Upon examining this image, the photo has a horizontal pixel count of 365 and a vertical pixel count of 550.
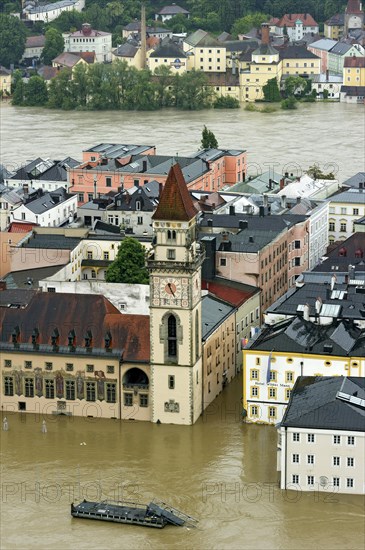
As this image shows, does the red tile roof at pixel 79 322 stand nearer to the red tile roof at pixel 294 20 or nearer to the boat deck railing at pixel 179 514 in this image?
the boat deck railing at pixel 179 514

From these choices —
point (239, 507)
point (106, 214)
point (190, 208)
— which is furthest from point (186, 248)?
point (106, 214)

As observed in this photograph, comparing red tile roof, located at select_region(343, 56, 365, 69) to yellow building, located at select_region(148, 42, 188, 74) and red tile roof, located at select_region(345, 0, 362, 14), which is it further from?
red tile roof, located at select_region(345, 0, 362, 14)

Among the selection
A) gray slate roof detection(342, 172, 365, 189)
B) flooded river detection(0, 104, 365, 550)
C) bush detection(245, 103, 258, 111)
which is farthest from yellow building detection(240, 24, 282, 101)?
flooded river detection(0, 104, 365, 550)

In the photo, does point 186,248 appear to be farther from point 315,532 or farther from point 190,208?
point 315,532

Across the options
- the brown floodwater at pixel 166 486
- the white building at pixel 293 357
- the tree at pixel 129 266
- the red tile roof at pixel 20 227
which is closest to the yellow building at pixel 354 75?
the red tile roof at pixel 20 227

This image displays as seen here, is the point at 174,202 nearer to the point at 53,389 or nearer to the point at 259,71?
the point at 53,389

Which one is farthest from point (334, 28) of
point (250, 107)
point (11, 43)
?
point (250, 107)
